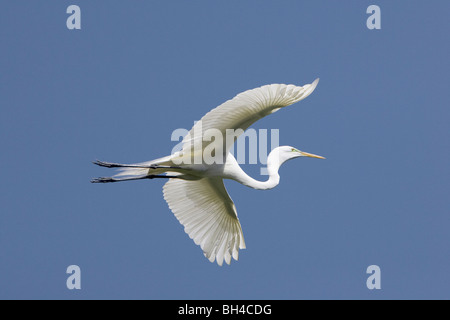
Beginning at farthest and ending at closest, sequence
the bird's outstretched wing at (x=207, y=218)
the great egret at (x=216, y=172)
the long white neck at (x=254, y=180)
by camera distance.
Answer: the bird's outstretched wing at (x=207, y=218) < the long white neck at (x=254, y=180) < the great egret at (x=216, y=172)

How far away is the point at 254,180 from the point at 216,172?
24.0 inches

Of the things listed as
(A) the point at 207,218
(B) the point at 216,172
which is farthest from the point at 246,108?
(A) the point at 207,218

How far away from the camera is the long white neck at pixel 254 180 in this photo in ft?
32.8

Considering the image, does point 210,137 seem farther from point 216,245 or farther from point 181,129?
point 216,245

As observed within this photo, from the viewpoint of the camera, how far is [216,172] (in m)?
9.93

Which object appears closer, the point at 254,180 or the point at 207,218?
the point at 254,180

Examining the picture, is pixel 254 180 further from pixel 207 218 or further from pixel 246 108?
pixel 246 108

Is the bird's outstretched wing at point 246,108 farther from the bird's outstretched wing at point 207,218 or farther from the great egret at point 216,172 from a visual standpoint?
the bird's outstretched wing at point 207,218

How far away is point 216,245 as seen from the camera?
1076 cm

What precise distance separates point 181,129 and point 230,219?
6.63 feet

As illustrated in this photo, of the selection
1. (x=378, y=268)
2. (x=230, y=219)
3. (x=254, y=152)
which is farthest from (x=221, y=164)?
(x=378, y=268)

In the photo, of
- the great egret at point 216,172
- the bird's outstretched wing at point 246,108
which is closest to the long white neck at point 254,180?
the great egret at point 216,172

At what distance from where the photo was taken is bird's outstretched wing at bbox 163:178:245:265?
35.2ft

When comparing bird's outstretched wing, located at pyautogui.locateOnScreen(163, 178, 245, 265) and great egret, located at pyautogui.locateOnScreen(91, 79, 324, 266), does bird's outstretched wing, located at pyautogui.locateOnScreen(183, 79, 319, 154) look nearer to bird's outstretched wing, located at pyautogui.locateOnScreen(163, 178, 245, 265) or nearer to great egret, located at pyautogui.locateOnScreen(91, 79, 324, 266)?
great egret, located at pyautogui.locateOnScreen(91, 79, 324, 266)
